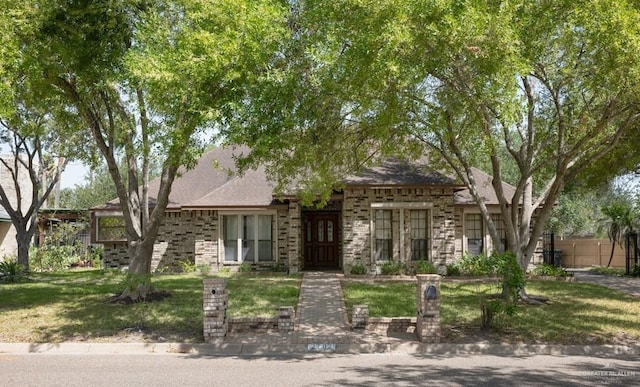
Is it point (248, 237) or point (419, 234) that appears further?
point (248, 237)

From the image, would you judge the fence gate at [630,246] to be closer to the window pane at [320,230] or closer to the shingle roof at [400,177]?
the shingle roof at [400,177]

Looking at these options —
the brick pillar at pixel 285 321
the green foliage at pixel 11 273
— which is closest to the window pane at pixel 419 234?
the brick pillar at pixel 285 321

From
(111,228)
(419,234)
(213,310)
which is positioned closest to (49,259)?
(111,228)

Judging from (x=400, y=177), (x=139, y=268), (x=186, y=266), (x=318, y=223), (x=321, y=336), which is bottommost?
(x=321, y=336)

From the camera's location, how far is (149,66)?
34.9ft

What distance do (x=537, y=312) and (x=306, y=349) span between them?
223 inches

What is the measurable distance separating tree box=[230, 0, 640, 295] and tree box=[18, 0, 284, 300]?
2.97 feet

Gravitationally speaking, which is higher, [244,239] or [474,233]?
[474,233]

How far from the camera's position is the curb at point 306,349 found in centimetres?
1061

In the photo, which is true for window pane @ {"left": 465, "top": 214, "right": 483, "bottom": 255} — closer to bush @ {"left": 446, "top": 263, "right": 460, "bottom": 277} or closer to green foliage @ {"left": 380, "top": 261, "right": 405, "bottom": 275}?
bush @ {"left": 446, "top": 263, "right": 460, "bottom": 277}

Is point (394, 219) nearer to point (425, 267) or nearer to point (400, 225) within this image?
point (400, 225)

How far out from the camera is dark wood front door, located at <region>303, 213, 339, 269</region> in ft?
80.5

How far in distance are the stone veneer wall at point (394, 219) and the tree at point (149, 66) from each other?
825 centimetres

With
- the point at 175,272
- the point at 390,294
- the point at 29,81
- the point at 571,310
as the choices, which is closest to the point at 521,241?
the point at 571,310
